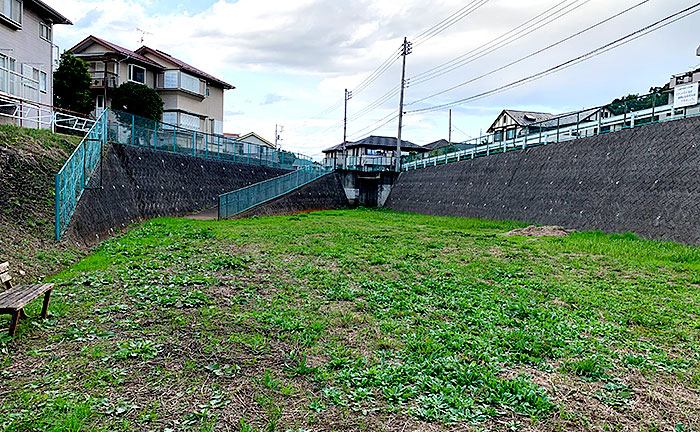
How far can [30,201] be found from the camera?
11352mm

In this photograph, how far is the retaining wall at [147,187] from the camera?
1366 centimetres

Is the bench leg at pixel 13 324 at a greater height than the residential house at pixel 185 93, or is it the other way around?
the residential house at pixel 185 93

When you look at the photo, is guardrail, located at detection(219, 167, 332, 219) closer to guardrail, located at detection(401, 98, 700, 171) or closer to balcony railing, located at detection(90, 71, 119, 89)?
guardrail, located at detection(401, 98, 700, 171)

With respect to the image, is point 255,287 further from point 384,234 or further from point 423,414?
point 384,234

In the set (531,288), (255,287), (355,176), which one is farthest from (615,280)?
(355,176)

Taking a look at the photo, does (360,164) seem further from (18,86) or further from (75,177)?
(75,177)

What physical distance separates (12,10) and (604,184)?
25250 mm

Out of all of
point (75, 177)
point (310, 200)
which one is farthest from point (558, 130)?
point (75, 177)

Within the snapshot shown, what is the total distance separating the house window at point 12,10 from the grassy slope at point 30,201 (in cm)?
Answer: 966

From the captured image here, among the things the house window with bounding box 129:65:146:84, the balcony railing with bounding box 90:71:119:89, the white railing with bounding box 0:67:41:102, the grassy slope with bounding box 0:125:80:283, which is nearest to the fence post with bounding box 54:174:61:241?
the grassy slope with bounding box 0:125:80:283

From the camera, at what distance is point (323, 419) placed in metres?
3.81

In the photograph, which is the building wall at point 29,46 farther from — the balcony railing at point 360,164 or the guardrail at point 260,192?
the balcony railing at point 360,164

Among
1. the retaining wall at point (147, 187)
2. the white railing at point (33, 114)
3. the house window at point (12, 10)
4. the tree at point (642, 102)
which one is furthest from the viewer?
the house window at point (12, 10)

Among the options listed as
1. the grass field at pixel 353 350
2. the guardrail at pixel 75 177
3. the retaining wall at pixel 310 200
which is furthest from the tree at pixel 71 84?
the grass field at pixel 353 350
